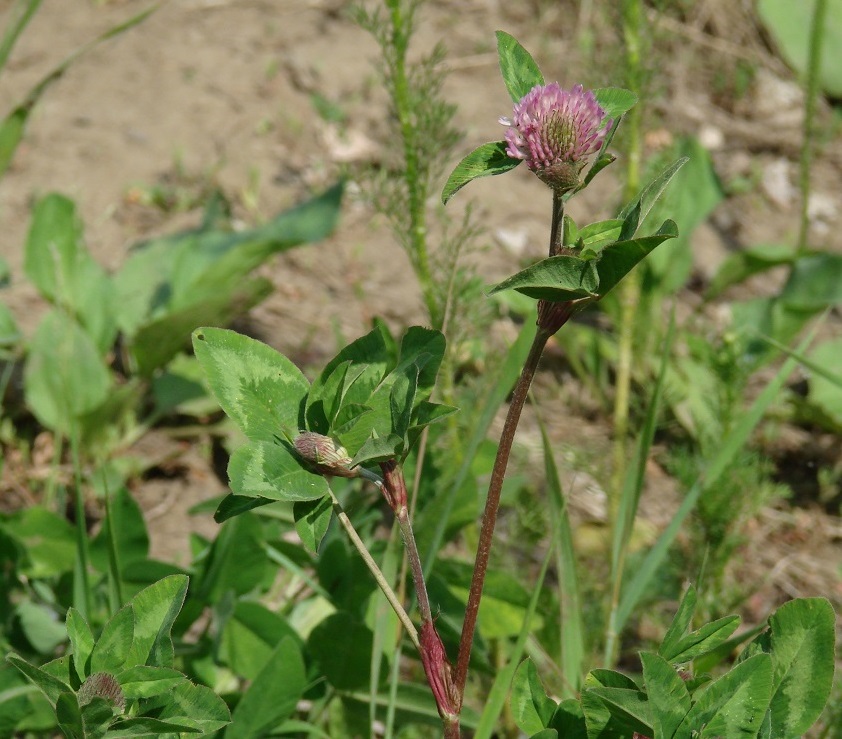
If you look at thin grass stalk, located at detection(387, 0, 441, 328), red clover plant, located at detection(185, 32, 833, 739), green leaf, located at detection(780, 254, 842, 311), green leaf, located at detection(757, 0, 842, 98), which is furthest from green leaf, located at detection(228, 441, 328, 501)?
green leaf, located at detection(757, 0, 842, 98)

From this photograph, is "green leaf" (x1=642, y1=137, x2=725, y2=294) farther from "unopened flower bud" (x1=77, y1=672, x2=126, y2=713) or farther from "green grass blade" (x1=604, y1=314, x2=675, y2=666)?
"unopened flower bud" (x1=77, y1=672, x2=126, y2=713)

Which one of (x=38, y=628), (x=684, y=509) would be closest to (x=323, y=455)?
(x=684, y=509)

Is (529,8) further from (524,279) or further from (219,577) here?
(524,279)

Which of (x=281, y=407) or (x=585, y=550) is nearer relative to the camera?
(x=281, y=407)

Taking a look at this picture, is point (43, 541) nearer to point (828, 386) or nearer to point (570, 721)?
point (570, 721)

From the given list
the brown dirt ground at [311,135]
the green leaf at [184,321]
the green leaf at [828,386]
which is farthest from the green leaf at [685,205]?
the green leaf at [184,321]

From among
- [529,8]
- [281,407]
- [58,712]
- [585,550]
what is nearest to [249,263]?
[585,550]

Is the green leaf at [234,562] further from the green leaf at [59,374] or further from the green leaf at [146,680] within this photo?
the green leaf at [59,374]
